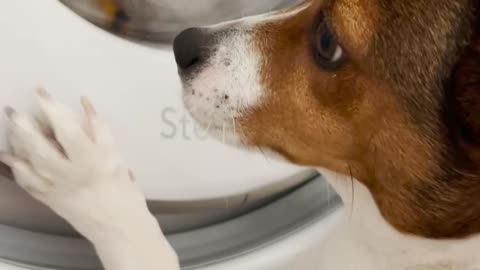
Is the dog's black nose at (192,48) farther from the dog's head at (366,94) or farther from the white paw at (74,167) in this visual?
the white paw at (74,167)

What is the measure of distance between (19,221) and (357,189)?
0.44 m

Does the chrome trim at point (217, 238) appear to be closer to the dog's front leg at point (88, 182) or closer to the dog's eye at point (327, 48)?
the dog's front leg at point (88, 182)

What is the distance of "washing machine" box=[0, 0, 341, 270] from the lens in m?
0.93

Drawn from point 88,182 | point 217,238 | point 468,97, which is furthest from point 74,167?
point 468,97

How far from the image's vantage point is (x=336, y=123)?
0.95 m

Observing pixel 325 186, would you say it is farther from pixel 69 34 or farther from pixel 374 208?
pixel 69 34

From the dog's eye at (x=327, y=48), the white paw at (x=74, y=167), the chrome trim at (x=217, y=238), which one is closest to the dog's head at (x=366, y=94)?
the dog's eye at (x=327, y=48)

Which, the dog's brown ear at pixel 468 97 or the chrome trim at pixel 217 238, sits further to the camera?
the chrome trim at pixel 217 238

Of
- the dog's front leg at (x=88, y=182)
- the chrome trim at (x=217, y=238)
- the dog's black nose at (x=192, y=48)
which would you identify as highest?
the dog's black nose at (x=192, y=48)

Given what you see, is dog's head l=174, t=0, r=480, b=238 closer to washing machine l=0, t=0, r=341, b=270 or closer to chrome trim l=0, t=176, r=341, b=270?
washing machine l=0, t=0, r=341, b=270

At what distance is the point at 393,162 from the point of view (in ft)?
3.11

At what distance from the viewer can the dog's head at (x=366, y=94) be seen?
88cm

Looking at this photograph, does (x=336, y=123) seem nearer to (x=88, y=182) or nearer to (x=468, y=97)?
(x=468, y=97)

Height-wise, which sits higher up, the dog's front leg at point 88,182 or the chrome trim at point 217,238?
the dog's front leg at point 88,182
